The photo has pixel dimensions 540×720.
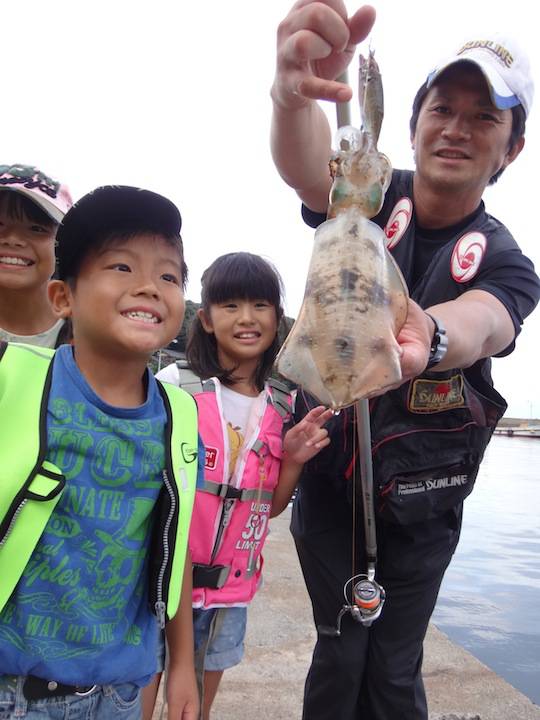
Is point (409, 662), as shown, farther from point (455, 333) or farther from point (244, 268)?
point (244, 268)

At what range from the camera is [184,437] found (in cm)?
169

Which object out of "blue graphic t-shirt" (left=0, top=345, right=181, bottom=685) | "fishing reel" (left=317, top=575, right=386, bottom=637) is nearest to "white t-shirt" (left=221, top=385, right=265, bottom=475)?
"fishing reel" (left=317, top=575, right=386, bottom=637)

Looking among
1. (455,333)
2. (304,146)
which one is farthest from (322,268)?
(304,146)

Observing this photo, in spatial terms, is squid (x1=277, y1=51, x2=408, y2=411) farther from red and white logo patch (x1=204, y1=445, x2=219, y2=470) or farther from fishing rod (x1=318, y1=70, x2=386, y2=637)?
red and white logo patch (x1=204, y1=445, x2=219, y2=470)

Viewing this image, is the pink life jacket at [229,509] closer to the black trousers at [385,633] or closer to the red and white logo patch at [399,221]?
the black trousers at [385,633]

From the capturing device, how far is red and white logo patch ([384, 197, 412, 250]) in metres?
2.19

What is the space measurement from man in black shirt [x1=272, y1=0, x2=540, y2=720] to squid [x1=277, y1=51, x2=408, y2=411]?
533 millimetres

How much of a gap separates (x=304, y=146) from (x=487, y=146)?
2.14ft

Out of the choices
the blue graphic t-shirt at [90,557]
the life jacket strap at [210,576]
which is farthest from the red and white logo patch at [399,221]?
the life jacket strap at [210,576]

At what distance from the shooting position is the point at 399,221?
2209mm

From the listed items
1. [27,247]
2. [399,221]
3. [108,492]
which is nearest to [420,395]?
[399,221]

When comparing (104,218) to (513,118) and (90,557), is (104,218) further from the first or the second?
(513,118)

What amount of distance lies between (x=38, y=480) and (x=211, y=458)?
1.05 m

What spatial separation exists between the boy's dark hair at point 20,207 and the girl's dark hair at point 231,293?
781mm
